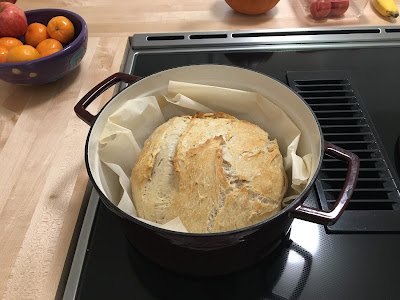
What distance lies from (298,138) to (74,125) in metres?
0.52

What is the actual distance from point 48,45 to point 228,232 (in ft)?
2.31

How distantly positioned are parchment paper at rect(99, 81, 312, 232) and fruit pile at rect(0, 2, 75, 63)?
350 millimetres

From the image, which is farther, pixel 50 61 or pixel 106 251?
pixel 50 61

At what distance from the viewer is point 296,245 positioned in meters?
0.61

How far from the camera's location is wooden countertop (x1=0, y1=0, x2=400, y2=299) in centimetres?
59

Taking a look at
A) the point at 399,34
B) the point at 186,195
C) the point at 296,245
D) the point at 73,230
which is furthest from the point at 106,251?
the point at 399,34

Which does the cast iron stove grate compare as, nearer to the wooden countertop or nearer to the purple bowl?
the wooden countertop

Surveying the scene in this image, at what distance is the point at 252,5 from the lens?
1.04 meters

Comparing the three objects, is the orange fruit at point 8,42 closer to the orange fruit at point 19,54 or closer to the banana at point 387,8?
the orange fruit at point 19,54

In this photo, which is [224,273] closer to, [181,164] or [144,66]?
[181,164]

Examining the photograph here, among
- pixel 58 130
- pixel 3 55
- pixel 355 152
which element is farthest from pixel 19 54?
pixel 355 152

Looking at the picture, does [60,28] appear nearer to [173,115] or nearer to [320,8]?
[173,115]

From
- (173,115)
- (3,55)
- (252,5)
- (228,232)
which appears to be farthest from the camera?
(252,5)

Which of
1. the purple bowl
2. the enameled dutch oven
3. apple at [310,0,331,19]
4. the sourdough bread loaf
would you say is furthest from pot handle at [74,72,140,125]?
apple at [310,0,331,19]
